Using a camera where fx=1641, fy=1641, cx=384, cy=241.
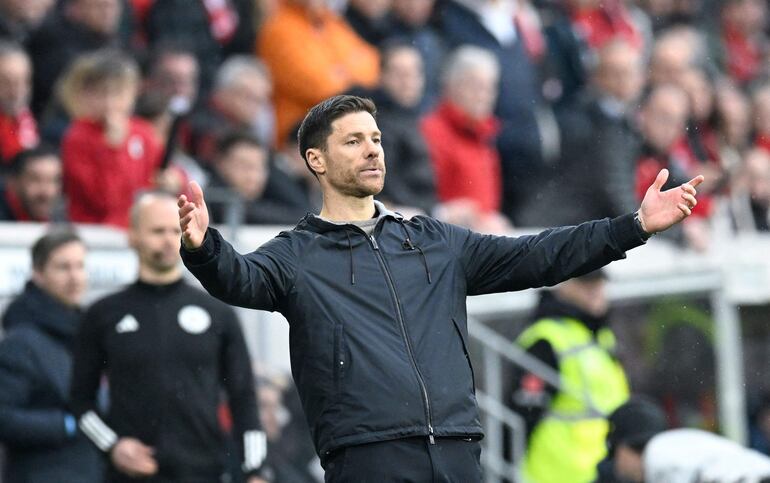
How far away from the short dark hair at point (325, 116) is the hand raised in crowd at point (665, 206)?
106cm

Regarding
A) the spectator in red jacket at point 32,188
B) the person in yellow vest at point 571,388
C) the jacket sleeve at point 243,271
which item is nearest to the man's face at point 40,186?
the spectator in red jacket at point 32,188

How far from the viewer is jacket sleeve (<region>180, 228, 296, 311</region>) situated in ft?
17.1

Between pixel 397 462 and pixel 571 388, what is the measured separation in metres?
4.36

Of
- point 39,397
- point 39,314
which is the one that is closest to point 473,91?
point 39,314

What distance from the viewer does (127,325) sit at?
7766mm

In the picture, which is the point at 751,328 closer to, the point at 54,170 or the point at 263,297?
the point at 54,170

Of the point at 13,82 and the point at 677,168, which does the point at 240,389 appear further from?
the point at 677,168

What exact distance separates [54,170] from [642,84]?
6640 millimetres

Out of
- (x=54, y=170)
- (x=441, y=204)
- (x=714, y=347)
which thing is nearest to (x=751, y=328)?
(x=714, y=347)

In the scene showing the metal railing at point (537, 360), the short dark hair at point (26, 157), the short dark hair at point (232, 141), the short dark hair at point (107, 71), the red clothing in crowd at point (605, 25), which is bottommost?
the metal railing at point (537, 360)

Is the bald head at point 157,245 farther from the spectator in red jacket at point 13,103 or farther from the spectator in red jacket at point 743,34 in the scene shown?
the spectator in red jacket at point 743,34

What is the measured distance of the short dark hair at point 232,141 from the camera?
10.6 meters

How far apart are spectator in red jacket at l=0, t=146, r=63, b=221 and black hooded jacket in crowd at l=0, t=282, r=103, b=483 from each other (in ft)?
3.77

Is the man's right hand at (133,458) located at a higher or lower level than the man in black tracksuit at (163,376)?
lower
